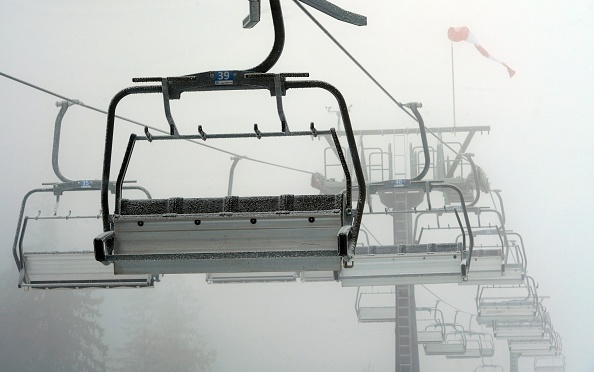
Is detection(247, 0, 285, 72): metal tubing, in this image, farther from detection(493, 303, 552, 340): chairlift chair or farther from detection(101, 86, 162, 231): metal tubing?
detection(493, 303, 552, 340): chairlift chair

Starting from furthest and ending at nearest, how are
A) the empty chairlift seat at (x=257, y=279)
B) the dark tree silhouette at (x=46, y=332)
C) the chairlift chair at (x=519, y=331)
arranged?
the dark tree silhouette at (x=46, y=332) → the chairlift chair at (x=519, y=331) → the empty chairlift seat at (x=257, y=279)

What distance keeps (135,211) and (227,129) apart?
56.1 feet

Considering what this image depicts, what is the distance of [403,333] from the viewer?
13359 mm

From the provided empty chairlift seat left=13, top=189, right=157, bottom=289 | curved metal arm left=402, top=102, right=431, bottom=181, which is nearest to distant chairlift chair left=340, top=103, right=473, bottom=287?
empty chairlift seat left=13, top=189, right=157, bottom=289

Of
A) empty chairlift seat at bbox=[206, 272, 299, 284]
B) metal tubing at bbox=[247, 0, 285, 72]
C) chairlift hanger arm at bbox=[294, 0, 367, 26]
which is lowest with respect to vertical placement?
empty chairlift seat at bbox=[206, 272, 299, 284]

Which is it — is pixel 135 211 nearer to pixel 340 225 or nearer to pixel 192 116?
pixel 340 225

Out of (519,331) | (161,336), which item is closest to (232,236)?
(519,331)

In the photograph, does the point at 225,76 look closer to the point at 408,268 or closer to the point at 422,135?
the point at 408,268

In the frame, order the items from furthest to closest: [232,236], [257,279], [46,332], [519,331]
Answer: [46,332] < [519,331] < [257,279] < [232,236]

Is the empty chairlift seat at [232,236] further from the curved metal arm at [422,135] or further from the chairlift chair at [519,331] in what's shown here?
the chairlift chair at [519,331]

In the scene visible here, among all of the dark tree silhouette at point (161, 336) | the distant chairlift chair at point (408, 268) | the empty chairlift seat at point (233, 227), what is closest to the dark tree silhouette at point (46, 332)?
the dark tree silhouette at point (161, 336)

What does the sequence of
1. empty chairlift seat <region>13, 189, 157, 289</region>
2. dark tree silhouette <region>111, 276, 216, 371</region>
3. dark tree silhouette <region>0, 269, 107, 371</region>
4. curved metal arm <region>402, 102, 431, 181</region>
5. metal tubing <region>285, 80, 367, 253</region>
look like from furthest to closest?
dark tree silhouette <region>111, 276, 216, 371</region>, dark tree silhouette <region>0, 269, 107, 371</region>, curved metal arm <region>402, 102, 431, 181</region>, empty chairlift seat <region>13, 189, 157, 289</region>, metal tubing <region>285, 80, 367, 253</region>

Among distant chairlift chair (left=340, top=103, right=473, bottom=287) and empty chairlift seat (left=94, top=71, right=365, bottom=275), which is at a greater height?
empty chairlift seat (left=94, top=71, right=365, bottom=275)

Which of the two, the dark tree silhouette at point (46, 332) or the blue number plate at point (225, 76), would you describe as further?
the dark tree silhouette at point (46, 332)
